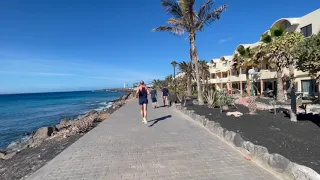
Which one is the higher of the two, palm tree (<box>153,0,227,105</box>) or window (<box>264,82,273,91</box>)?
palm tree (<box>153,0,227,105</box>)

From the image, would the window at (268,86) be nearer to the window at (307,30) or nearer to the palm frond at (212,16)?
the window at (307,30)

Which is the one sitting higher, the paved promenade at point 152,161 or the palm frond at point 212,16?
the palm frond at point 212,16

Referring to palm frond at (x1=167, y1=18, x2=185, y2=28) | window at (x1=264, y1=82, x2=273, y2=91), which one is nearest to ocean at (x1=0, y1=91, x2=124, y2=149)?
palm frond at (x1=167, y1=18, x2=185, y2=28)

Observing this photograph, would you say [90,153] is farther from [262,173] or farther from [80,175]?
[262,173]

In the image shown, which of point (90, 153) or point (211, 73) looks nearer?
point (90, 153)

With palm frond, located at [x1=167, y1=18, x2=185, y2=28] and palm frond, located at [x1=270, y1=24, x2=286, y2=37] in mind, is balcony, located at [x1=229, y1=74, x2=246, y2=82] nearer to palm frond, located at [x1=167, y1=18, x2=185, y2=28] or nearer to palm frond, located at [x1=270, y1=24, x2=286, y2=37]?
palm frond, located at [x1=270, y1=24, x2=286, y2=37]

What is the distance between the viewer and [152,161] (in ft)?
19.2

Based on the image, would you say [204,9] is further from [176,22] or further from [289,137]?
[289,137]

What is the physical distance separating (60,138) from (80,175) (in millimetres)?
5555

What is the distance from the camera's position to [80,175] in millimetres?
5137

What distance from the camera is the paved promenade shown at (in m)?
4.98

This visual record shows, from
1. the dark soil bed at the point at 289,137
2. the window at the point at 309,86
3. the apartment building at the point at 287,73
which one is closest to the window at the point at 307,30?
the apartment building at the point at 287,73

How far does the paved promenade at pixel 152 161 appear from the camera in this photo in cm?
498

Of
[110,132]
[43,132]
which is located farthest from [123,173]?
[43,132]
